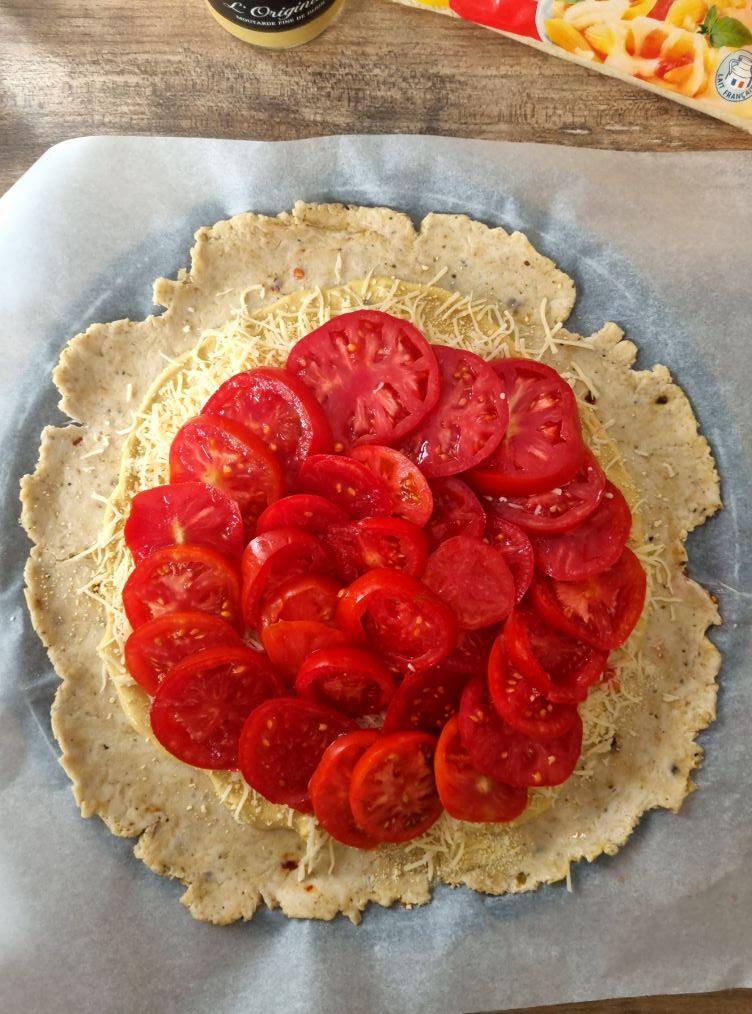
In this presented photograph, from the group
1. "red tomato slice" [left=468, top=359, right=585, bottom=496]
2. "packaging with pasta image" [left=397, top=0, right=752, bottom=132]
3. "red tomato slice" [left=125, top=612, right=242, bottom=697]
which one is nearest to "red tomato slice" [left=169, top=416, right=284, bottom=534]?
"red tomato slice" [left=125, top=612, right=242, bottom=697]

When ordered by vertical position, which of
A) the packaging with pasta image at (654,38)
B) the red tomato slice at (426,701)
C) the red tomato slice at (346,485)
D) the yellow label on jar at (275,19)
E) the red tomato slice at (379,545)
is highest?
the packaging with pasta image at (654,38)

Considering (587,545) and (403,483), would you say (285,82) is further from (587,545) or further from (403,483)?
(587,545)

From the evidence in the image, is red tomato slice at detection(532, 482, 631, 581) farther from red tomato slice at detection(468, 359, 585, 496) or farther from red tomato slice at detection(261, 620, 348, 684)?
red tomato slice at detection(261, 620, 348, 684)

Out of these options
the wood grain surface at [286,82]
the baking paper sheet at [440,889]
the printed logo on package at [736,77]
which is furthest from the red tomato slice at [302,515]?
the printed logo on package at [736,77]

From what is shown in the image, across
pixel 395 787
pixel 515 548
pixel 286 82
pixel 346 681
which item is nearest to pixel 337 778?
pixel 395 787

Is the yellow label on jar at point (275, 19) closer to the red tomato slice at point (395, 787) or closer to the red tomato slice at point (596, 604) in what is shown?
the red tomato slice at point (596, 604)

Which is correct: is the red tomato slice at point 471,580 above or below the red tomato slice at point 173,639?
above

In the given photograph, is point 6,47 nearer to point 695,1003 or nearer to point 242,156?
point 242,156

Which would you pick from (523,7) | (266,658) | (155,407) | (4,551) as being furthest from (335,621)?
(523,7)
